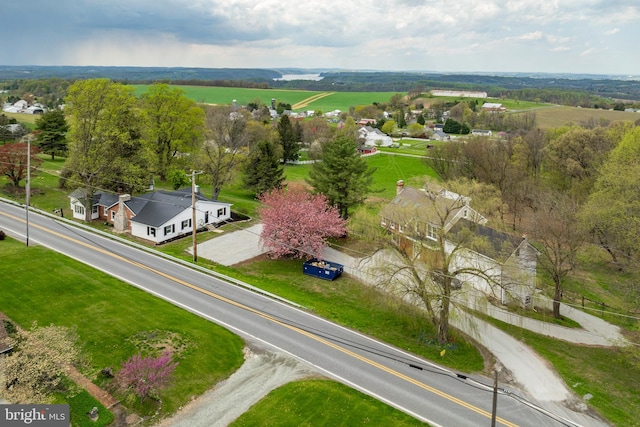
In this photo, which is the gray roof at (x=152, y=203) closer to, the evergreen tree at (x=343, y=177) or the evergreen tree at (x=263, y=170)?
the evergreen tree at (x=263, y=170)

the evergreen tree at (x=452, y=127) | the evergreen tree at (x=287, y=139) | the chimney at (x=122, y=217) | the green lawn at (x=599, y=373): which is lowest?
the green lawn at (x=599, y=373)

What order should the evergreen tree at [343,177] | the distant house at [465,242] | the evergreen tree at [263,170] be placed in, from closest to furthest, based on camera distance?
the distant house at [465,242], the evergreen tree at [343,177], the evergreen tree at [263,170]

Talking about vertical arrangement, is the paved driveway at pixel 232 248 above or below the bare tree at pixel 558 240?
below

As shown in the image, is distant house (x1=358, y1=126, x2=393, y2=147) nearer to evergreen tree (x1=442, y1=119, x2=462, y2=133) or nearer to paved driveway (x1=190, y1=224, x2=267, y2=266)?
evergreen tree (x1=442, y1=119, x2=462, y2=133)

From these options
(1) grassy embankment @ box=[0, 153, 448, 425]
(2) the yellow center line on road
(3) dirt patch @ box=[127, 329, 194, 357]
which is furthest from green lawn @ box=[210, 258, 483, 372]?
(3) dirt patch @ box=[127, 329, 194, 357]

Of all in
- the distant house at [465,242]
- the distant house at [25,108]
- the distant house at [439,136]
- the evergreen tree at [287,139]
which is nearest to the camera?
the distant house at [465,242]

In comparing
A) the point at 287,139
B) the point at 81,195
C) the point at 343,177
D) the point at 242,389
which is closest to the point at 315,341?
the point at 242,389

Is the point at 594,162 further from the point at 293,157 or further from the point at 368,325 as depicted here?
the point at 293,157

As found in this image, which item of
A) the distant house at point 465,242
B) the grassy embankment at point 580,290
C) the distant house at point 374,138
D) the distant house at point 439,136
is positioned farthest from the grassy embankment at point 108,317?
the distant house at point 439,136
